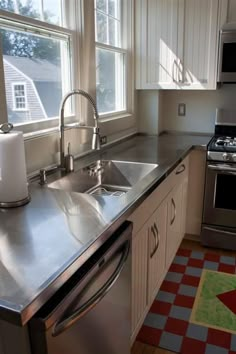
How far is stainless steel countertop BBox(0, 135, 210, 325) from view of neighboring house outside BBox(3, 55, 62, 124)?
43 cm

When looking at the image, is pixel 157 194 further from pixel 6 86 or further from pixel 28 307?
pixel 28 307

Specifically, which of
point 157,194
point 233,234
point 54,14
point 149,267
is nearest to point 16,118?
point 54,14

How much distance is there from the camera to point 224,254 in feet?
8.75

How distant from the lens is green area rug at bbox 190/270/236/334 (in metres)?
1.89

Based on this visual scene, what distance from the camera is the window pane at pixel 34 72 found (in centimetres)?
158

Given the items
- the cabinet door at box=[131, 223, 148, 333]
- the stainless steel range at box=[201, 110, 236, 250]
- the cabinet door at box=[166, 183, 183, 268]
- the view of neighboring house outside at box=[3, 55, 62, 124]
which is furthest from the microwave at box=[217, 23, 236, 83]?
the cabinet door at box=[131, 223, 148, 333]

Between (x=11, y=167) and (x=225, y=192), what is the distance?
185 centimetres

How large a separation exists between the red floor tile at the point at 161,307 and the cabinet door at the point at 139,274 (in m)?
0.27

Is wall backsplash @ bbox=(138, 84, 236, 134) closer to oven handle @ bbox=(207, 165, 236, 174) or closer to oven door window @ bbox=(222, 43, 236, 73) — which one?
oven door window @ bbox=(222, 43, 236, 73)

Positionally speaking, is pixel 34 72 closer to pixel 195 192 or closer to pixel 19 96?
pixel 19 96

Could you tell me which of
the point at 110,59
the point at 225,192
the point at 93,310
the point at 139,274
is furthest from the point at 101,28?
the point at 93,310

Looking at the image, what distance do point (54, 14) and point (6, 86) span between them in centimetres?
64

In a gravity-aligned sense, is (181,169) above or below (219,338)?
above

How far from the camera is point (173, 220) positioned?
2.29 meters
